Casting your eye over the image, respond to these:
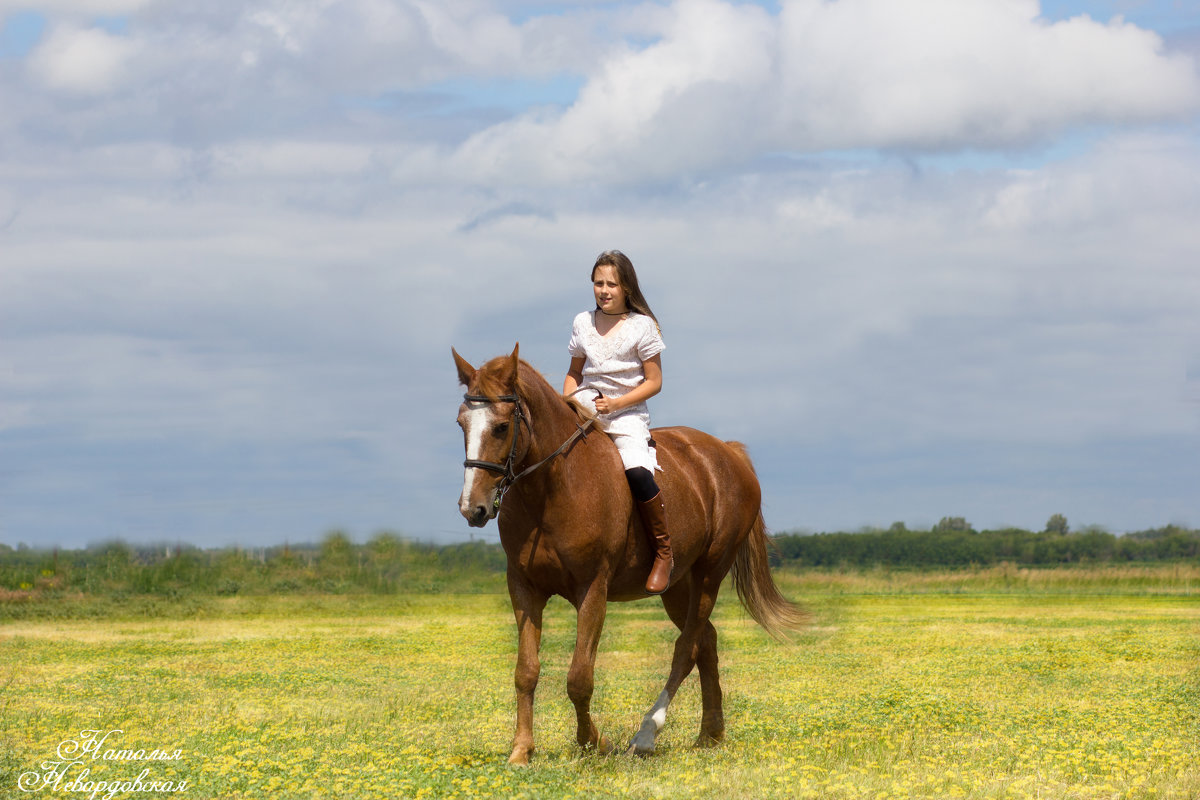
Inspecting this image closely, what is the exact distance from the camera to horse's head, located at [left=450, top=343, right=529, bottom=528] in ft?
22.1

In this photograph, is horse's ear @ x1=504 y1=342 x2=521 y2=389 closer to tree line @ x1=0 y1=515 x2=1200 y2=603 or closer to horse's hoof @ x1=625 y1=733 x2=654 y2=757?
horse's hoof @ x1=625 y1=733 x2=654 y2=757

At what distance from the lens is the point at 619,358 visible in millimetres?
8570

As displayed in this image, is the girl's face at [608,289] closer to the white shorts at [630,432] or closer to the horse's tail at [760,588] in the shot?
the white shorts at [630,432]

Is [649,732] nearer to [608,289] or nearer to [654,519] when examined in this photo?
Answer: [654,519]

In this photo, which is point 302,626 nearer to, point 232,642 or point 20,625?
point 232,642

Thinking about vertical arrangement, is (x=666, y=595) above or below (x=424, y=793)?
above

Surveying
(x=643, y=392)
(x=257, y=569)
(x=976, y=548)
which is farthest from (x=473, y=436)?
(x=976, y=548)

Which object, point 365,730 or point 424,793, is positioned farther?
point 365,730

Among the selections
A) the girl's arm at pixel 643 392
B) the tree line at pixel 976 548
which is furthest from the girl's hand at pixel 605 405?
the tree line at pixel 976 548

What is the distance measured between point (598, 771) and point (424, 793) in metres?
1.36

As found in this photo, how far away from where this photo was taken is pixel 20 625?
2714 cm

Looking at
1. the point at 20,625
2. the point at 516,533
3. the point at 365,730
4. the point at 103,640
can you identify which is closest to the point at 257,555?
the point at 20,625

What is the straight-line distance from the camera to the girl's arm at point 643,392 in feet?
27.5

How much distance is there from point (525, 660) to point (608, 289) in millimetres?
2724
